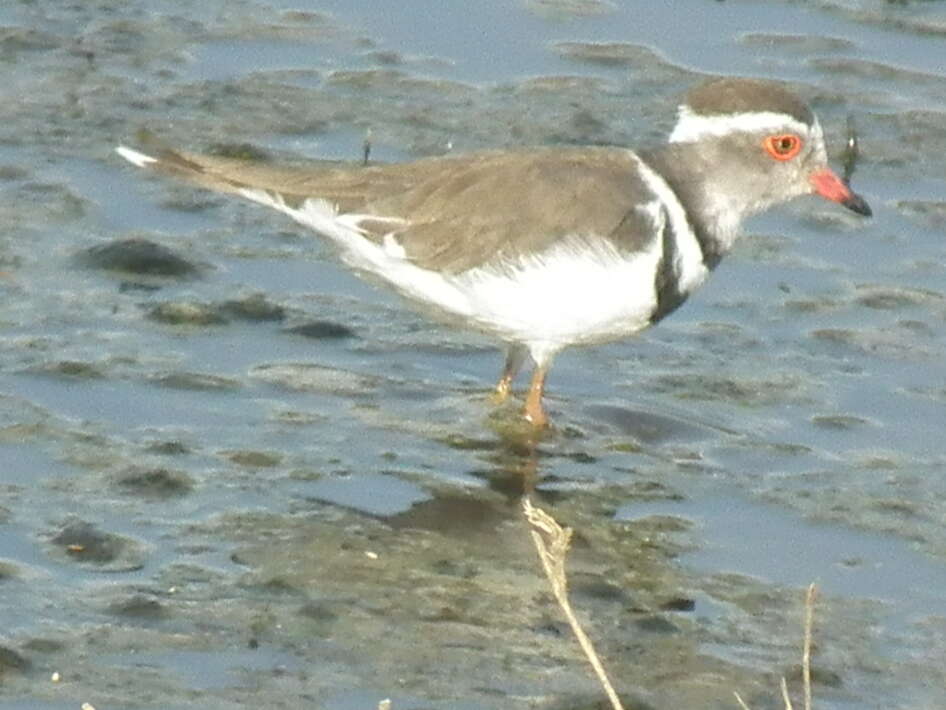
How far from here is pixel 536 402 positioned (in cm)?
793

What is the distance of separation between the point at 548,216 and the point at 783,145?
3.15 feet

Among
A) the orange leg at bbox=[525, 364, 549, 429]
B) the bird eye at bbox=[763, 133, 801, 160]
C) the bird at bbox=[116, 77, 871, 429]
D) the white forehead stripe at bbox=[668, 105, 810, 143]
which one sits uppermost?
the white forehead stripe at bbox=[668, 105, 810, 143]

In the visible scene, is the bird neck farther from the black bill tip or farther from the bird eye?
the black bill tip

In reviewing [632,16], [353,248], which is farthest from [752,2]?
[353,248]

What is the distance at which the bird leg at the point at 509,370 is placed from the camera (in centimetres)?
809

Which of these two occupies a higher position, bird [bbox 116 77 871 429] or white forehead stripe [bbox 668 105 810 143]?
white forehead stripe [bbox 668 105 810 143]

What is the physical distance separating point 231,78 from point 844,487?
3.79 m

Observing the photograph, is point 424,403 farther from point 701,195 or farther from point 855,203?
point 855,203

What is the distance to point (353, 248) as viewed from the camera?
7809 millimetres

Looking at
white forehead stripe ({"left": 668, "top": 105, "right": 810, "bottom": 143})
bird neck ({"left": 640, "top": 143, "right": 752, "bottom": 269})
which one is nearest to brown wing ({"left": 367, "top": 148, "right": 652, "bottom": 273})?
bird neck ({"left": 640, "top": 143, "right": 752, "bottom": 269})

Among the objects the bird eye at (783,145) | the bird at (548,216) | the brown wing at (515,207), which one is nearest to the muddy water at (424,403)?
the bird at (548,216)

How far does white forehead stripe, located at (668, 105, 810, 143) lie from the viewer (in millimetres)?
8031

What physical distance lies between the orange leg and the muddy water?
0.07 m

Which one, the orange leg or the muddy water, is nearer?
the muddy water
